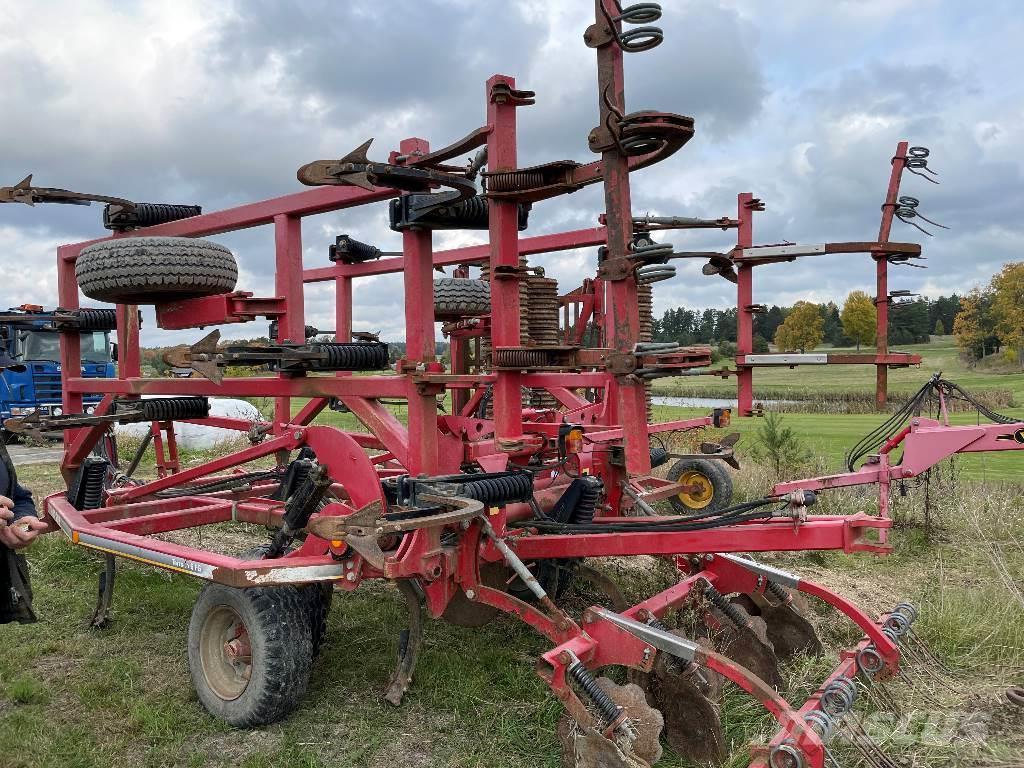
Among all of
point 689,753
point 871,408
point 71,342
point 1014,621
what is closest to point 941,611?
point 1014,621

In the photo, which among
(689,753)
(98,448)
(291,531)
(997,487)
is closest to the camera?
(689,753)

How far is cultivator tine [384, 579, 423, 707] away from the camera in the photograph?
426cm

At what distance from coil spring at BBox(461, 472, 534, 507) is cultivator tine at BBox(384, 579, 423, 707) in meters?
0.85

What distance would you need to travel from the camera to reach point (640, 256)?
362 cm

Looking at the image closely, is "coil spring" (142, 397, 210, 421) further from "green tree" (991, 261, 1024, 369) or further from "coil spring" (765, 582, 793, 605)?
"green tree" (991, 261, 1024, 369)

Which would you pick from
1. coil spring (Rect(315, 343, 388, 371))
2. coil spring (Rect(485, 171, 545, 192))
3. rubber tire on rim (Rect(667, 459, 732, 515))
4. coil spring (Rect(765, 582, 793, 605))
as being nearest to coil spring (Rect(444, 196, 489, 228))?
coil spring (Rect(485, 171, 545, 192))

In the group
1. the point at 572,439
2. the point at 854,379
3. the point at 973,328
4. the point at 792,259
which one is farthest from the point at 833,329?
the point at 572,439

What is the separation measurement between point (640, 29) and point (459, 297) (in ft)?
12.3

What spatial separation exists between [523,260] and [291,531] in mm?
3224

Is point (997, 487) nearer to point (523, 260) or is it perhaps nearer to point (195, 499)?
point (523, 260)

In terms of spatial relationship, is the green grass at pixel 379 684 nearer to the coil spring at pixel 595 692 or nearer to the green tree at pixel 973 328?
the coil spring at pixel 595 692

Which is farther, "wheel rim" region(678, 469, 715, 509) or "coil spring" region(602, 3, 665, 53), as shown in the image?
"wheel rim" region(678, 469, 715, 509)

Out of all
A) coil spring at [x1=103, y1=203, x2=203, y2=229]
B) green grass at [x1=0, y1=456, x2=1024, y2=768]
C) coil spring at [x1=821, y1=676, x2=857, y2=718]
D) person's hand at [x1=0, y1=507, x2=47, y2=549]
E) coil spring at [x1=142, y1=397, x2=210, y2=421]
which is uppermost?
coil spring at [x1=103, y1=203, x2=203, y2=229]

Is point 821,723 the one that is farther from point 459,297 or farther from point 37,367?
point 37,367
